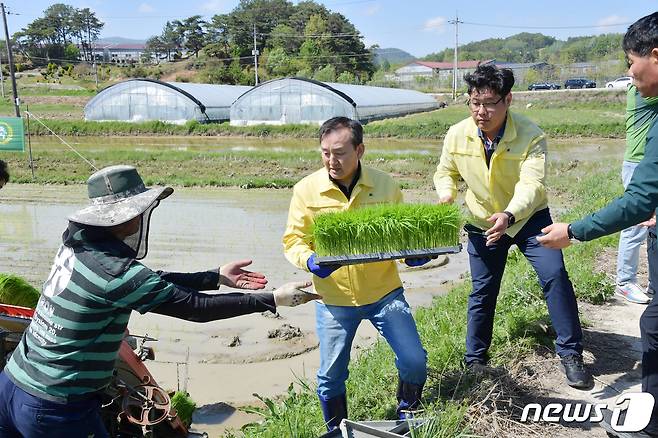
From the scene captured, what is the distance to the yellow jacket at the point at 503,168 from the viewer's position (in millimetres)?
3770

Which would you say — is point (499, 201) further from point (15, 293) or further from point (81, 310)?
point (15, 293)

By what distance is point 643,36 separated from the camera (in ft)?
9.59

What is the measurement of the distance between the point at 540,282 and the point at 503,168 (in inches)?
30.9

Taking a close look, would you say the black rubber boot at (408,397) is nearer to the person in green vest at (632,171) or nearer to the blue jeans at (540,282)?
the blue jeans at (540,282)

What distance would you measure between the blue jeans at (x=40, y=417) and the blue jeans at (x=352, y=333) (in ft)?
4.19

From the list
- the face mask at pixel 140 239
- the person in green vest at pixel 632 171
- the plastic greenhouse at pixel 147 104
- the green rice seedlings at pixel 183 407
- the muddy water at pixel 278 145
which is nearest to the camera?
the face mask at pixel 140 239

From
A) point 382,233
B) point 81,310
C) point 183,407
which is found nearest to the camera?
point 81,310

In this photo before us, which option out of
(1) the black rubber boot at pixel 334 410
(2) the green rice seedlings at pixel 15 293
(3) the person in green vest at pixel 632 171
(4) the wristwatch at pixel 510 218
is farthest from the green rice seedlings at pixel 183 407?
(3) the person in green vest at pixel 632 171

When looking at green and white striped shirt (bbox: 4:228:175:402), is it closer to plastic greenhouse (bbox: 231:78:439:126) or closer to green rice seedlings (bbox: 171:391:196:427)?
green rice seedlings (bbox: 171:391:196:427)

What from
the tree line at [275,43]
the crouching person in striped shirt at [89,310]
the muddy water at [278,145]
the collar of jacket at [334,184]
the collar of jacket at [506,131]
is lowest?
the muddy water at [278,145]

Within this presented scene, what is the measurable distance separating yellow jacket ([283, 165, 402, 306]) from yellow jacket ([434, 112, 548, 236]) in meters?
0.63

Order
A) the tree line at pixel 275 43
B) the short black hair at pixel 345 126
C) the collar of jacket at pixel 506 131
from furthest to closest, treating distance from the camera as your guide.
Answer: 1. the tree line at pixel 275 43
2. the collar of jacket at pixel 506 131
3. the short black hair at pixel 345 126

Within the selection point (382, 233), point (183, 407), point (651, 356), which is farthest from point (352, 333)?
point (183, 407)

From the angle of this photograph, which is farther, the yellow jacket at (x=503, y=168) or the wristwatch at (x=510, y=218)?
the yellow jacket at (x=503, y=168)
